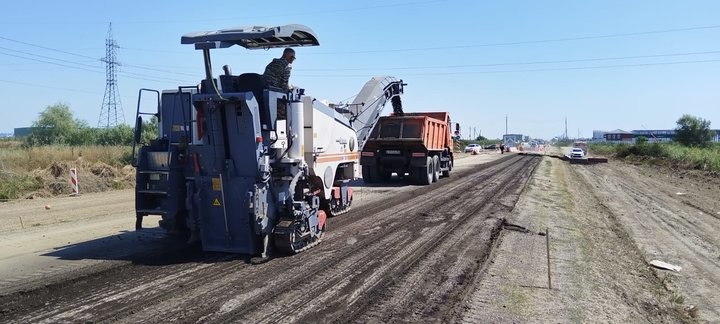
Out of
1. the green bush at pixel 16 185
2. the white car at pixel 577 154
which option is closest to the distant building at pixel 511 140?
the white car at pixel 577 154

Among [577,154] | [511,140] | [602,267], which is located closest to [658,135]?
[511,140]

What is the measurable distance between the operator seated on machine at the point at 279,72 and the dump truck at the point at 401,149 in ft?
39.8

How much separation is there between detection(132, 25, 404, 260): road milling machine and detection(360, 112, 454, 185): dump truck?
40.0 feet

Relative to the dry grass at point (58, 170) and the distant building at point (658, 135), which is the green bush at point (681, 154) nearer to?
the dry grass at point (58, 170)

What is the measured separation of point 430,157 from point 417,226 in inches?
439

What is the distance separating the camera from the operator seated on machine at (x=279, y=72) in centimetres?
820

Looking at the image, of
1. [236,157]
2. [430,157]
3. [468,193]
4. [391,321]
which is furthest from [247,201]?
[430,157]

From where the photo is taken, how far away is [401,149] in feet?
68.9

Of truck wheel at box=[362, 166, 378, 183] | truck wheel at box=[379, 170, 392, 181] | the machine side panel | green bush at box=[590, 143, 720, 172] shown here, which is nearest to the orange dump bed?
truck wheel at box=[362, 166, 378, 183]

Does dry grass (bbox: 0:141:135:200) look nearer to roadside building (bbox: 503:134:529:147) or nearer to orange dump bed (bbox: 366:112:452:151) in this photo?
orange dump bed (bbox: 366:112:452:151)

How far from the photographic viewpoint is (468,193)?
59.0 ft

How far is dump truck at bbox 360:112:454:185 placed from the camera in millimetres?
20797

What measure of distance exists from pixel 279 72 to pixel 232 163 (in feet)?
5.42

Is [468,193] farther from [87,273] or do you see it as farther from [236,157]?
[87,273]
